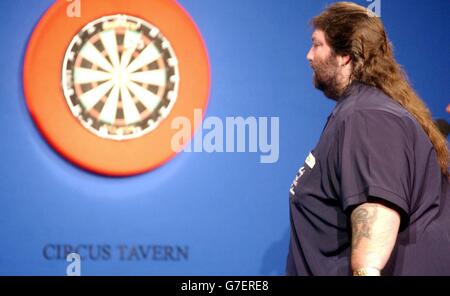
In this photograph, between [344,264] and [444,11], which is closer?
[344,264]

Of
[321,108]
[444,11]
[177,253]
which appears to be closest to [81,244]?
[177,253]

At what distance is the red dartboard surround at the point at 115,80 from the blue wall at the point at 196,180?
0.05 m

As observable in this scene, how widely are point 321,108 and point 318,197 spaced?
0.98 metres

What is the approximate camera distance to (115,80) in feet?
7.64

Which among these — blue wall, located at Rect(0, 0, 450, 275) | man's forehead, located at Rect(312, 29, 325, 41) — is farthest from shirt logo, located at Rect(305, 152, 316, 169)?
blue wall, located at Rect(0, 0, 450, 275)

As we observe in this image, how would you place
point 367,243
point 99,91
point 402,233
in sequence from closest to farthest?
point 367,243 → point 402,233 → point 99,91

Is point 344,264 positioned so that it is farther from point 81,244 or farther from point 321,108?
point 81,244

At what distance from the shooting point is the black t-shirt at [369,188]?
132cm

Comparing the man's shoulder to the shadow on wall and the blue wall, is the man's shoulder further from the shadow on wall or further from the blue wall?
the shadow on wall

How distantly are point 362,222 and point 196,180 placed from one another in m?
1.13

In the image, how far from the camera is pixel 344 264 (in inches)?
55.4

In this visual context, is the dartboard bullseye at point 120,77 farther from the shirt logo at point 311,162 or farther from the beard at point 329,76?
the shirt logo at point 311,162

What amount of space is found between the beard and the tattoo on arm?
1.30ft

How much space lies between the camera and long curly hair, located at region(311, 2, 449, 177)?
1.49 meters
